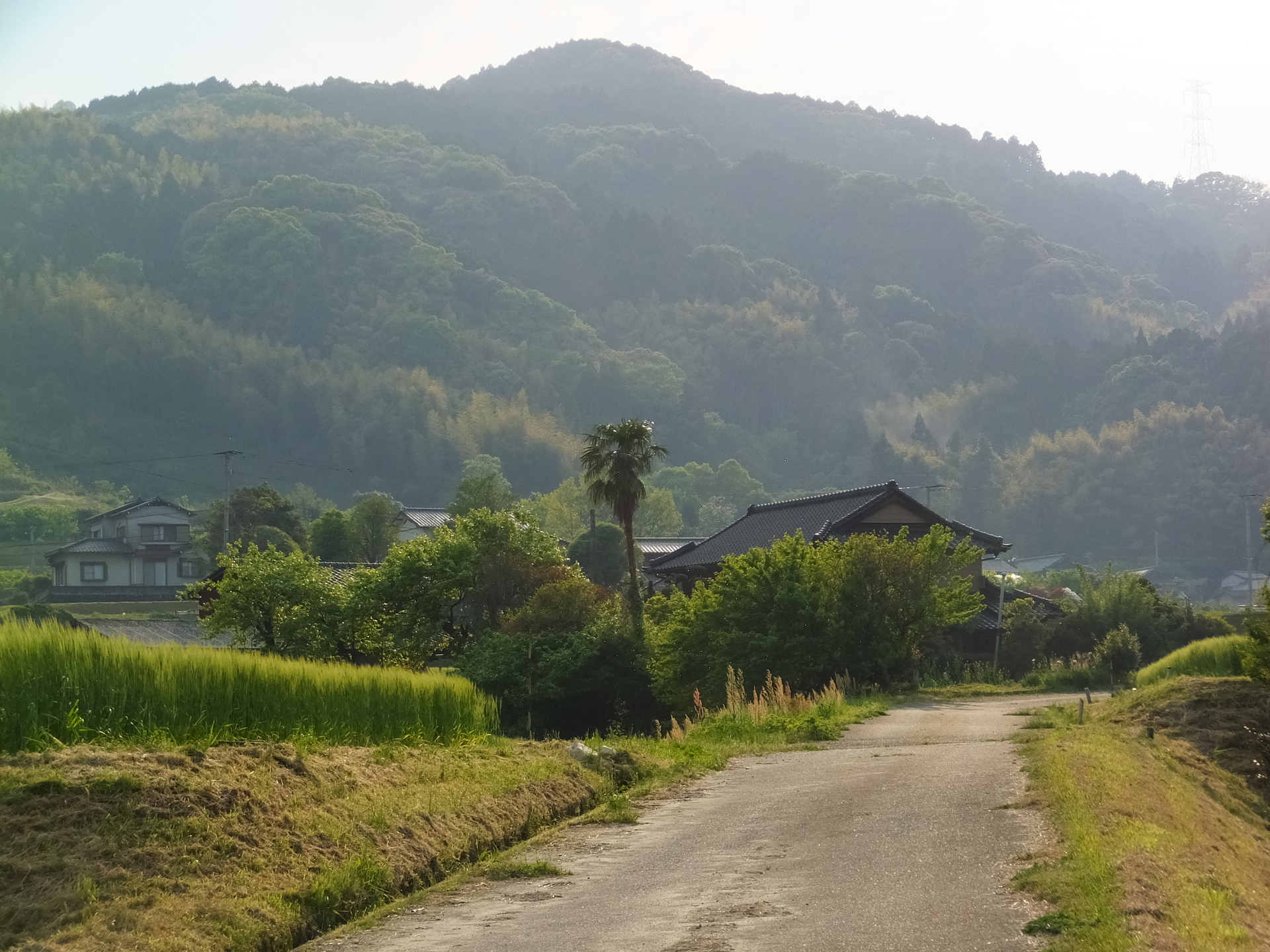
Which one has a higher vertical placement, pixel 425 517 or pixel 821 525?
pixel 425 517

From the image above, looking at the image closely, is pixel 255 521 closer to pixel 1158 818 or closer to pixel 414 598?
pixel 414 598

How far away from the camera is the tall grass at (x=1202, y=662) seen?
114 feet

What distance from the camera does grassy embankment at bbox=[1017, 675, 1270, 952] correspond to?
913 cm

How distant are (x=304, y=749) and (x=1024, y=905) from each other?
24.9ft

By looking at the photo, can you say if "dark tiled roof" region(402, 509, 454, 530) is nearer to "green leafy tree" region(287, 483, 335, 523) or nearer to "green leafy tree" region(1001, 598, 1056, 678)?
"green leafy tree" region(287, 483, 335, 523)

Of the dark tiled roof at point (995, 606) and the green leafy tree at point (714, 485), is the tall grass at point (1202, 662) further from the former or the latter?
the green leafy tree at point (714, 485)

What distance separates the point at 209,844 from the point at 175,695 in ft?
8.38

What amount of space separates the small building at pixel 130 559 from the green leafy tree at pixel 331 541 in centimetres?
1491

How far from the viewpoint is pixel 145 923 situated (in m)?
9.16

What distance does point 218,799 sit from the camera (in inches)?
432

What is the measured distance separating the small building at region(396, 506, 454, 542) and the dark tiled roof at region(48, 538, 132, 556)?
66.0 ft

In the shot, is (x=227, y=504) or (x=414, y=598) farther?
(x=227, y=504)

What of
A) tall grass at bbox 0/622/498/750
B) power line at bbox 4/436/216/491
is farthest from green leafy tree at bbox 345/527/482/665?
power line at bbox 4/436/216/491

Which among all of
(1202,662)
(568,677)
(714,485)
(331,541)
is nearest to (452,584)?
(568,677)
